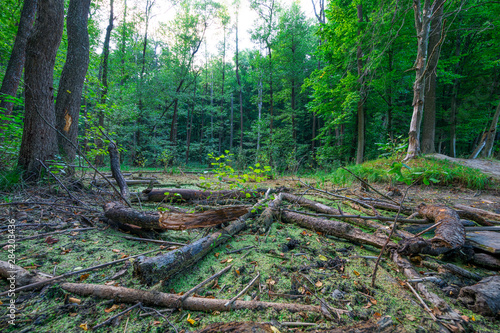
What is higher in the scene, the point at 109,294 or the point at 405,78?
the point at 405,78

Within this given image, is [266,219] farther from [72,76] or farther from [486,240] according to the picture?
[72,76]

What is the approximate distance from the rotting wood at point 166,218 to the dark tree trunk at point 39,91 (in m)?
2.42

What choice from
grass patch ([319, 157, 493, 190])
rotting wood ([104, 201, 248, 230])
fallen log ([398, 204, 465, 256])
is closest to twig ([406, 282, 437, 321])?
fallen log ([398, 204, 465, 256])

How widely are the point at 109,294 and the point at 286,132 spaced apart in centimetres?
1574

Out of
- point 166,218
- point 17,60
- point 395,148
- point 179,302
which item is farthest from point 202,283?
point 17,60

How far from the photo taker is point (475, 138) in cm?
1466

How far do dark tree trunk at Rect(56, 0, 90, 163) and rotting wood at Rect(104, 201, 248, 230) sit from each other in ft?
9.82

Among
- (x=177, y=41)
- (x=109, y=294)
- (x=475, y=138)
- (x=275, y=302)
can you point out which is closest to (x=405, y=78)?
(x=475, y=138)

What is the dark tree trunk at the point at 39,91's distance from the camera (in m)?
3.32

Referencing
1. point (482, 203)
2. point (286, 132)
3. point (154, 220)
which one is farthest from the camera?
point (286, 132)

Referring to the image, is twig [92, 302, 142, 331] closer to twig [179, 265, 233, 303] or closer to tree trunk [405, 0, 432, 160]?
twig [179, 265, 233, 303]

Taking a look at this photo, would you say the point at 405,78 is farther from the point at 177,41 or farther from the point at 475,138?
the point at 177,41

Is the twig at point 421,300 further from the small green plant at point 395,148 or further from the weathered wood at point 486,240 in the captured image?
the small green plant at point 395,148

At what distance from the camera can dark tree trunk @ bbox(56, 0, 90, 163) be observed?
161 inches
